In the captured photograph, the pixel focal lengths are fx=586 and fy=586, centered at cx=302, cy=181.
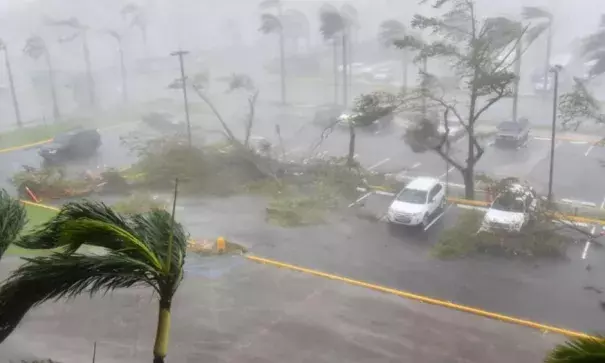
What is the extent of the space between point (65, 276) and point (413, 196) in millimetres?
13305

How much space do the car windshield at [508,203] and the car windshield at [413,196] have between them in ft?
6.26

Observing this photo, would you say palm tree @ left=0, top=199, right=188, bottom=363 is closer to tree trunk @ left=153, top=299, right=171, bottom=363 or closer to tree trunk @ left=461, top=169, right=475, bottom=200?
tree trunk @ left=153, top=299, right=171, bottom=363

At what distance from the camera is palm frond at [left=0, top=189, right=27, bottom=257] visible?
5456mm

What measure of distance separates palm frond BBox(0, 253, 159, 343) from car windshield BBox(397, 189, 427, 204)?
41.8ft

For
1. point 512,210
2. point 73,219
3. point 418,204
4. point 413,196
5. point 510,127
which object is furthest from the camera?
point 510,127

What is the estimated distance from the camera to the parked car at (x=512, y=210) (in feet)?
49.2

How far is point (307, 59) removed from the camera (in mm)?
49250

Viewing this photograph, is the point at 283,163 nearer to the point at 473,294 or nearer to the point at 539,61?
the point at 473,294

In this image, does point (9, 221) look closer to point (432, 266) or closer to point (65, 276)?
point (65, 276)

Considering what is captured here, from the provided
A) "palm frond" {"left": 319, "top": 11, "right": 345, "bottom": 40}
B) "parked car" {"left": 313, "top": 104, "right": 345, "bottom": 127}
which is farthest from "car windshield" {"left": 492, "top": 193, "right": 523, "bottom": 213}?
"palm frond" {"left": 319, "top": 11, "right": 345, "bottom": 40}

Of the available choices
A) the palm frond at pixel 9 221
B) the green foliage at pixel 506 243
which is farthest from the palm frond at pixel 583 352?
the green foliage at pixel 506 243

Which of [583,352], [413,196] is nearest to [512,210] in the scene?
[413,196]

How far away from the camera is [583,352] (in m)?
3.10

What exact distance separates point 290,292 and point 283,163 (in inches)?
370
